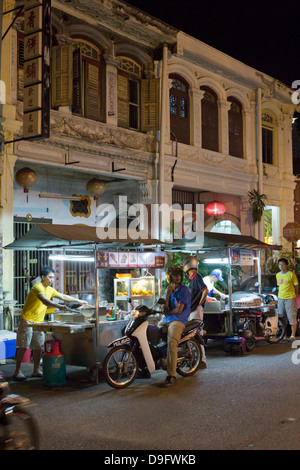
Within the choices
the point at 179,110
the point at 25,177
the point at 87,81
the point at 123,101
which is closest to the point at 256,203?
the point at 179,110

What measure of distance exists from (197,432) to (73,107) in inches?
401

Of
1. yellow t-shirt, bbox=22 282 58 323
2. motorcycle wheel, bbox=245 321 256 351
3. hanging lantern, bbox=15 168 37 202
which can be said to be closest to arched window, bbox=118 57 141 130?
hanging lantern, bbox=15 168 37 202

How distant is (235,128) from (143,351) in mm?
13245

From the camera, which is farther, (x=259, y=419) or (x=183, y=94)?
(x=183, y=94)

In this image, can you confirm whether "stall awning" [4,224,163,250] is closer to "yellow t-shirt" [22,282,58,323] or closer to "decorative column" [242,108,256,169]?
"yellow t-shirt" [22,282,58,323]

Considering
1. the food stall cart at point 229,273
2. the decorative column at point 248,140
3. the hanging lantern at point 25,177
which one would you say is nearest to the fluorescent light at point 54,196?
the hanging lantern at point 25,177

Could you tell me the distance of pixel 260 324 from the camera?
1269 centimetres

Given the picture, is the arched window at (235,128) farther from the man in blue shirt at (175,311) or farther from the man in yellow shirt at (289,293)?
the man in blue shirt at (175,311)

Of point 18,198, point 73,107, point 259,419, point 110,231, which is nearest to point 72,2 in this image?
point 73,107

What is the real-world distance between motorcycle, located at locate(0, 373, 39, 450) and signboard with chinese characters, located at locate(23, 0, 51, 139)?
24.5ft

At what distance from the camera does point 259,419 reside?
6629mm

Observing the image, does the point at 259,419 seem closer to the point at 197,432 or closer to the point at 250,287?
the point at 197,432

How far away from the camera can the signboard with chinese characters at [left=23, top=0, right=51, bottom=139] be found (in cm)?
1133
